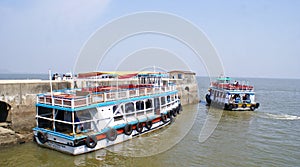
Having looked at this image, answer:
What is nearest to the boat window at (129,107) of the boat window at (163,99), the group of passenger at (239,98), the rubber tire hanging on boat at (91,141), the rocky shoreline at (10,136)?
the rubber tire hanging on boat at (91,141)

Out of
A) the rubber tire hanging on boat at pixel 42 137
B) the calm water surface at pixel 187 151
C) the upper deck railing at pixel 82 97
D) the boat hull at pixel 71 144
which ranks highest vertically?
the upper deck railing at pixel 82 97

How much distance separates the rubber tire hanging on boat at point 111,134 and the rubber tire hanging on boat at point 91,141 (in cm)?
92

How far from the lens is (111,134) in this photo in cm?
1353

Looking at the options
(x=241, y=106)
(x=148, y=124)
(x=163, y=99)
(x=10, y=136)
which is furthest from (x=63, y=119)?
(x=241, y=106)

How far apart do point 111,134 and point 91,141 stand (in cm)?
135

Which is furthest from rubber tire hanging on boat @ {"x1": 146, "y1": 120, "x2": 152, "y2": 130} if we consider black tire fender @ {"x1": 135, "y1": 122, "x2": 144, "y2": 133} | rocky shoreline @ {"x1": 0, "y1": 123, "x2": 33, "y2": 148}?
rocky shoreline @ {"x1": 0, "y1": 123, "x2": 33, "y2": 148}

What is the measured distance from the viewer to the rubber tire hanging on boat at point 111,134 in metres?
13.4

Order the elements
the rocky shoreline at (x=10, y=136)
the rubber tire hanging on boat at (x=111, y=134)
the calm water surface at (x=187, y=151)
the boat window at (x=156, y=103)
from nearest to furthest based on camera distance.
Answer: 1. the calm water surface at (x=187, y=151)
2. the rubber tire hanging on boat at (x=111, y=134)
3. the rocky shoreline at (x=10, y=136)
4. the boat window at (x=156, y=103)

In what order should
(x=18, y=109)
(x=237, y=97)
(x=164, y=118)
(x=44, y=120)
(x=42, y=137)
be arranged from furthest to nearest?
1. (x=237, y=97)
2. (x=164, y=118)
3. (x=18, y=109)
4. (x=44, y=120)
5. (x=42, y=137)

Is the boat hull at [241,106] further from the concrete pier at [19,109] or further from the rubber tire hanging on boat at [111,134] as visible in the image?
the concrete pier at [19,109]

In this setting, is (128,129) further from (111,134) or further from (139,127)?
(111,134)

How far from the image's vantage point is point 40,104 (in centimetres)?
1353

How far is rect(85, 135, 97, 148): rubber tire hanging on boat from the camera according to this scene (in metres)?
12.4

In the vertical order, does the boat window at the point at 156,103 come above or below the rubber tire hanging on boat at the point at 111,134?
above
